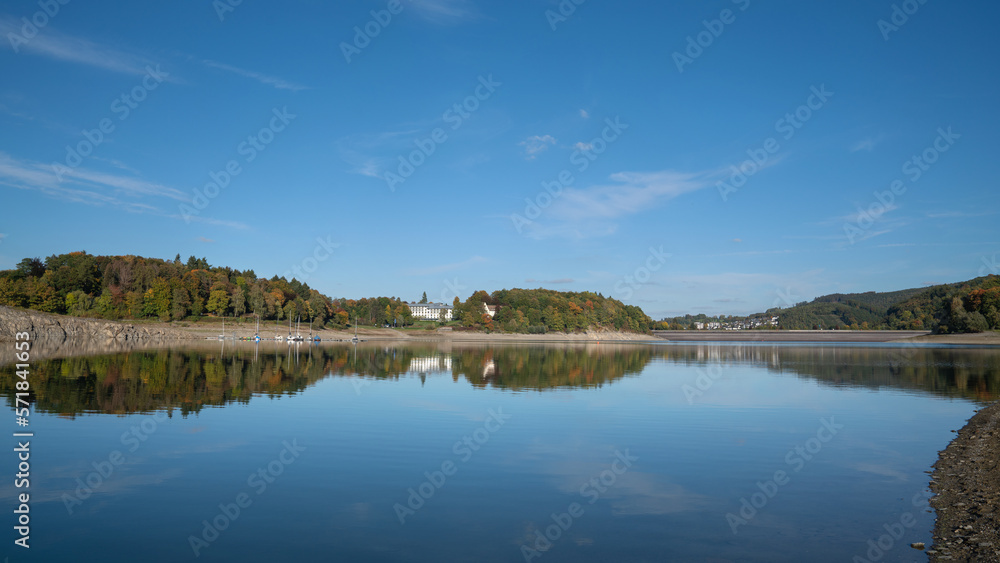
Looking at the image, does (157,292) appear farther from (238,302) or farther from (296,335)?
(296,335)

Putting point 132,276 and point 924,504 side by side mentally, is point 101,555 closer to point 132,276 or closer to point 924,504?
point 924,504

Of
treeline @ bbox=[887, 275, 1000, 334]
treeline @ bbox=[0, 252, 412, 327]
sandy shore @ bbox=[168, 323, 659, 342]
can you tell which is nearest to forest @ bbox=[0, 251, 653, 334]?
treeline @ bbox=[0, 252, 412, 327]

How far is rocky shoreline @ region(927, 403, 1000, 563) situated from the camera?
8930 millimetres

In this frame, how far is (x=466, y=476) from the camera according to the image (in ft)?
43.7

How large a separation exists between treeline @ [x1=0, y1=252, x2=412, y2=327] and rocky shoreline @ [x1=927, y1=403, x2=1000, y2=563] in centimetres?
11948

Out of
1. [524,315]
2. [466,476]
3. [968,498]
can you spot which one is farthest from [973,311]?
[466,476]

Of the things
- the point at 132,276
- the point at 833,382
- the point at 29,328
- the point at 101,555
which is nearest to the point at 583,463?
the point at 101,555

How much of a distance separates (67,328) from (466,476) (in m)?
102

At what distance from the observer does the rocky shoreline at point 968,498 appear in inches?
352

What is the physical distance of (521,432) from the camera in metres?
19.1

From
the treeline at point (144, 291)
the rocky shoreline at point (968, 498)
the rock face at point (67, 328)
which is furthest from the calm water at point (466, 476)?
the treeline at point (144, 291)

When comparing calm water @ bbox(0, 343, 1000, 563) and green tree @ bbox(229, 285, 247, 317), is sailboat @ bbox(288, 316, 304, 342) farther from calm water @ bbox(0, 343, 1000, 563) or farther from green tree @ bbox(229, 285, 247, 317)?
calm water @ bbox(0, 343, 1000, 563)

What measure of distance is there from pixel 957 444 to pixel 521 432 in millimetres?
12246

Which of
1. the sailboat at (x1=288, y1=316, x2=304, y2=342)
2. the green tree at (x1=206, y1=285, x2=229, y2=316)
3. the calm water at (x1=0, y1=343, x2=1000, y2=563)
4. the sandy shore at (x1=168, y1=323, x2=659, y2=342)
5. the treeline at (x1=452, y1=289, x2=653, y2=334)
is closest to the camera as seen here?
the calm water at (x1=0, y1=343, x2=1000, y2=563)
